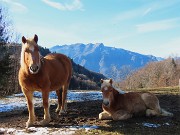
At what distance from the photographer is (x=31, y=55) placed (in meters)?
8.84

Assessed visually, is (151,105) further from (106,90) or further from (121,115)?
(106,90)

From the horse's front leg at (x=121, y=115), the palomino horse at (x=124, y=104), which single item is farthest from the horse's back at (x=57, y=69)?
the horse's front leg at (x=121, y=115)

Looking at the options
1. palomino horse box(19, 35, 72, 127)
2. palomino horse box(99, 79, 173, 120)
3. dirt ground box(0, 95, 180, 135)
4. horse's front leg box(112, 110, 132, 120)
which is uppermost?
palomino horse box(19, 35, 72, 127)

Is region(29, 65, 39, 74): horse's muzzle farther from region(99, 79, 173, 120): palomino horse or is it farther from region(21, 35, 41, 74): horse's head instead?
region(99, 79, 173, 120): palomino horse

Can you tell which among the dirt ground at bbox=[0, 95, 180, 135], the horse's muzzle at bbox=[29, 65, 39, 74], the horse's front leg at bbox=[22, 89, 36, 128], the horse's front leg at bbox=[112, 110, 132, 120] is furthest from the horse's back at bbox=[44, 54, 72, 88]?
the horse's front leg at bbox=[112, 110, 132, 120]

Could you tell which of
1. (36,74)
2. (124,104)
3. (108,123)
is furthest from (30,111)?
(124,104)

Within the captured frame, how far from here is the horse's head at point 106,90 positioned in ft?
32.7

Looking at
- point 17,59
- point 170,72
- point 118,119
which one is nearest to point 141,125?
point 118,119

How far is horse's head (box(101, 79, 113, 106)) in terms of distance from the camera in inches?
392

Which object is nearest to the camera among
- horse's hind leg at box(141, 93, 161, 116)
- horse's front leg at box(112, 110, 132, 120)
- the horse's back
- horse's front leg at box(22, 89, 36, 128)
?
horse's front leg at box(22, 89, 36, 128)

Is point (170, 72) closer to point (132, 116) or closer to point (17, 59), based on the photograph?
point (17, 59)

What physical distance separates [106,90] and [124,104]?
852 mm

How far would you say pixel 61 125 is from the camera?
962 centimetres

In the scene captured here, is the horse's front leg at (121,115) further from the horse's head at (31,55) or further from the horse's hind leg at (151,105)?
the horse's head at (31,55)
